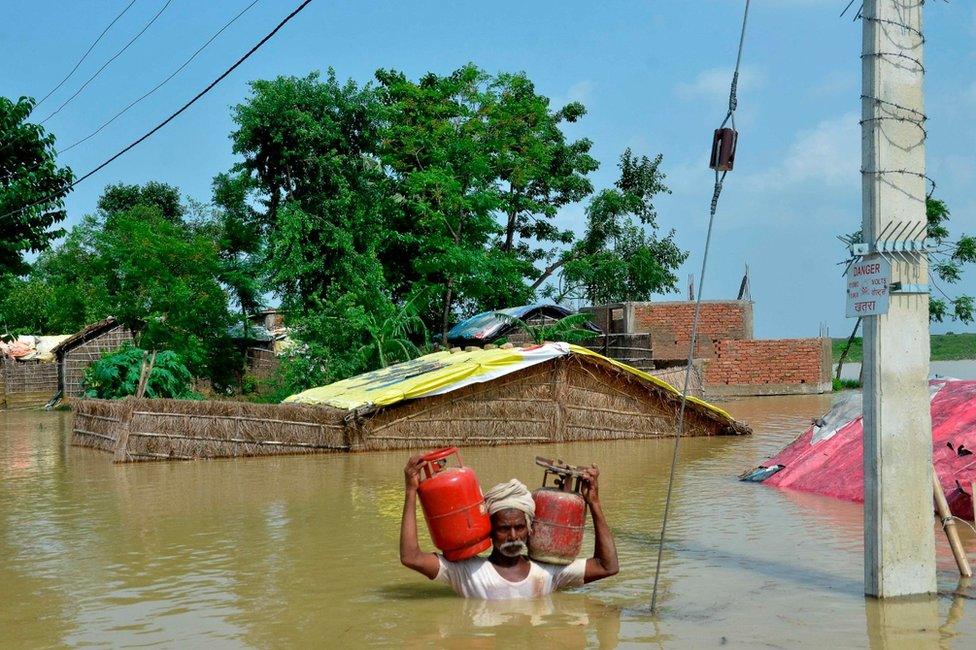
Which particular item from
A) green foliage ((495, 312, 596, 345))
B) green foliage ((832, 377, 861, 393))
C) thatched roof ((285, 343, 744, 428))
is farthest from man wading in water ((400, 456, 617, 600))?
green foliage ((832, 377, 861, 393))

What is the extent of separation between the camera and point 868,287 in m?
6.28

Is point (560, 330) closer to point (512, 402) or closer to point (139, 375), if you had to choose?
point (512, 402)

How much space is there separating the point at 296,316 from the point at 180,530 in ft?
51.1

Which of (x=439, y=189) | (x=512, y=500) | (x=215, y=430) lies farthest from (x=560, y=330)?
(x=512, y=500)

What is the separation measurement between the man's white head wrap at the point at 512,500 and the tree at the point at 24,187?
16.3m

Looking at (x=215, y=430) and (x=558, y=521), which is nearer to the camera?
(x=558, y=521)

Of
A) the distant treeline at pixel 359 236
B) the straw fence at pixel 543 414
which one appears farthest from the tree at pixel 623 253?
the straw fence at pixel 543 414

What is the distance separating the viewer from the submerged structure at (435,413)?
50.3 ft

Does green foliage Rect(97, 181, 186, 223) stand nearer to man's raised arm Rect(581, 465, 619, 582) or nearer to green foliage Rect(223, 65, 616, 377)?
green foliage Rect(223, 65, 616, 377)

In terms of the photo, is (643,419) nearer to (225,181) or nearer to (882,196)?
(882,196)

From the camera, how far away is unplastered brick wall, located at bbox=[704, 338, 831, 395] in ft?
100

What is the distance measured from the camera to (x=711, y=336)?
1234 inches

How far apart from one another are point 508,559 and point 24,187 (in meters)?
17.1

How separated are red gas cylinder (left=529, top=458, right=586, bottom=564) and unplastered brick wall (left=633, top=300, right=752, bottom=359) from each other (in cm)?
2551
